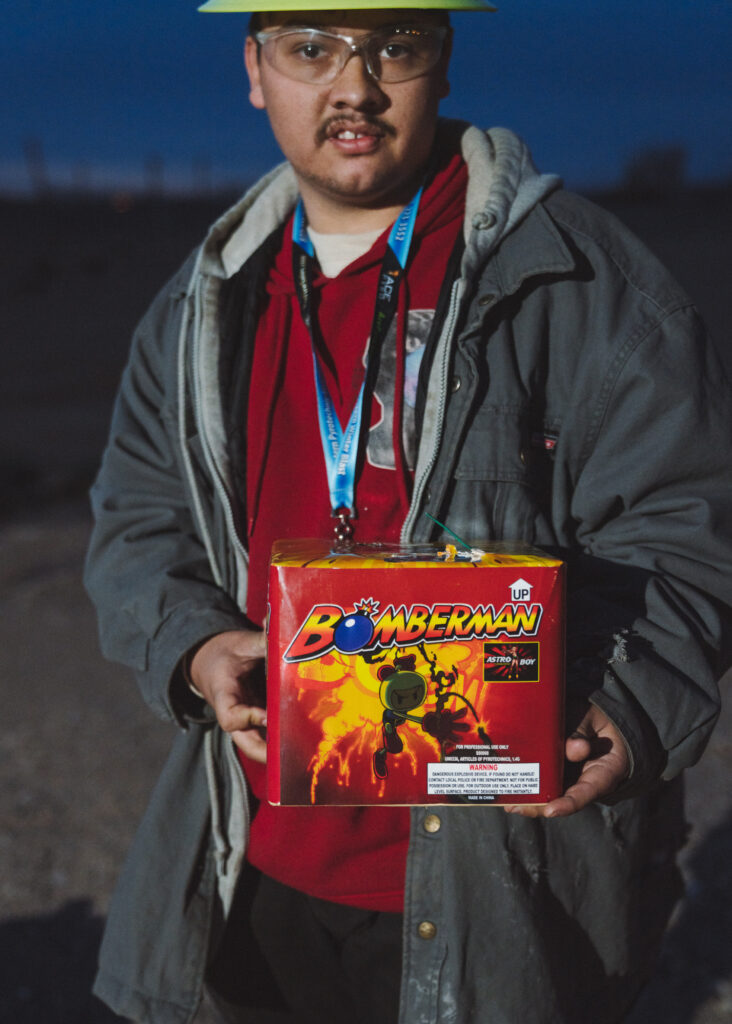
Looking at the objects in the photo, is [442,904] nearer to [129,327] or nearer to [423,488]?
[423,488]

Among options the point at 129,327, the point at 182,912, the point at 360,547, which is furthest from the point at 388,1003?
the point at 129,327

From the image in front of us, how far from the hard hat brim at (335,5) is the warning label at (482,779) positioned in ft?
4.27

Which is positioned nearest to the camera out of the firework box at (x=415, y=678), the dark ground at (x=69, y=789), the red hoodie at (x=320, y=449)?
the firework box at (x=415, y=678)

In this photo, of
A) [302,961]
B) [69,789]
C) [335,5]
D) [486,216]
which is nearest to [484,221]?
[486,216]

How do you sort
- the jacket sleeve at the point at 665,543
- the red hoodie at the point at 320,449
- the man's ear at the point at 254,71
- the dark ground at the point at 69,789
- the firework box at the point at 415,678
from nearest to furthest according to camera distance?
the firework box at the point at 415,678, the jacket sleeve at the point at 665,543, the red hoodie at the point at 320,449, the man's ear at the point at 254,71, the dark ground at the point at 69,789

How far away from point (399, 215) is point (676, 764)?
45.9 inches

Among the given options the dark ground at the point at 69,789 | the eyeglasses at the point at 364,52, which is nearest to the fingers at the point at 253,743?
the eyeglasses at the point at 364,52

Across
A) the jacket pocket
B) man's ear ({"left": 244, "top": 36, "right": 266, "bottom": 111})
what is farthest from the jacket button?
man's ear ({"left": 244, "top": 36, "right": 266, "bottom": 111})

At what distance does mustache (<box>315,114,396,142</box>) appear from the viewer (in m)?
1.85

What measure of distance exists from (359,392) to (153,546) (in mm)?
573

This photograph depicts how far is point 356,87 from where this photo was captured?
5.98 ft

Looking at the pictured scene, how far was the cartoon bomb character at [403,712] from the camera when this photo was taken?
58.2 inches

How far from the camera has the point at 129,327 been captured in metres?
20.8

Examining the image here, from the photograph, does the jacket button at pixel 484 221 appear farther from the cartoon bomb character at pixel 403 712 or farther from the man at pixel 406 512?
the cartoon bomb character at pixel 403 712
